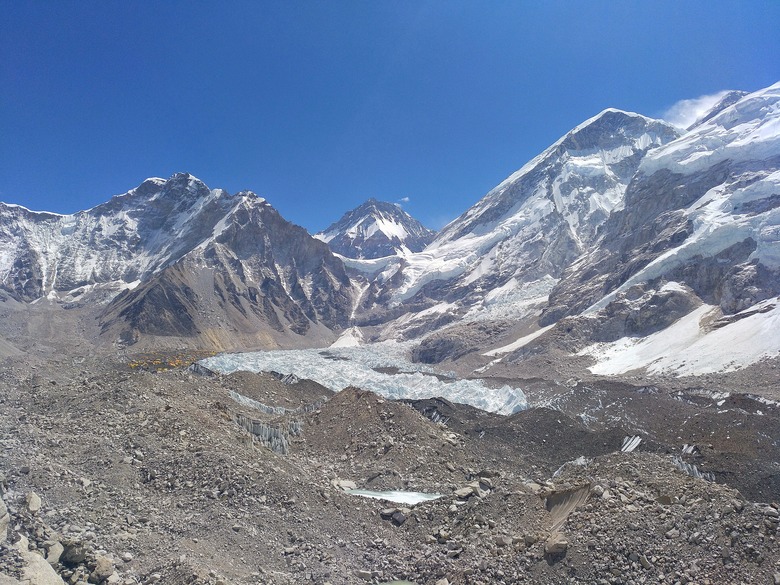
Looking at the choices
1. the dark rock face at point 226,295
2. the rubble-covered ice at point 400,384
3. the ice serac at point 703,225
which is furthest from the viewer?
the dark rock face at point 226,295

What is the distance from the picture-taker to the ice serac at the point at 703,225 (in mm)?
88812

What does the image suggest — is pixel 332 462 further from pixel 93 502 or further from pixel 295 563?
pixel 93 502

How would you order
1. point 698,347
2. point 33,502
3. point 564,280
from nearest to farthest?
1. point 33,502
2. point 698,347
3. point 564,280

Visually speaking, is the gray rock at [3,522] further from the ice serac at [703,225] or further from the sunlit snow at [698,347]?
the ice serac at [703,225]

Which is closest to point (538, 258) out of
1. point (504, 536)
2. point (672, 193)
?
point (672, 193)

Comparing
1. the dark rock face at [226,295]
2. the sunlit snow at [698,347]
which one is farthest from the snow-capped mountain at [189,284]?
the sunlit snow at [698,347]

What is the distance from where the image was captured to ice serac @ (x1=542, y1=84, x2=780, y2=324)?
88.8 metres

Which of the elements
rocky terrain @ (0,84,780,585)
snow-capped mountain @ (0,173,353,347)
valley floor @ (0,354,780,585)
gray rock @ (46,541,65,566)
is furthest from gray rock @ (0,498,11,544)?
snow-capped mountain @ (0,173,353,347)

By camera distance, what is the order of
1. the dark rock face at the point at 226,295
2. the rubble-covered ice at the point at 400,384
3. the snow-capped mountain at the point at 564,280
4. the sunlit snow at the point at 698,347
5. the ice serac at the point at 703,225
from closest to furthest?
the rubble-covered ice at the point at 400,384 → the sunlit snow at the point at 698,347 → the ice serac at the point at 703,225 → the snow-capped mountain at the point at 564,280 → the dark rock face at the point at 226,295

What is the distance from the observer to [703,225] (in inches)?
4117

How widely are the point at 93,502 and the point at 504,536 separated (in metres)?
12.0

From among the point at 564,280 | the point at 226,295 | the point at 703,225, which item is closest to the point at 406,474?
the point at 703,225

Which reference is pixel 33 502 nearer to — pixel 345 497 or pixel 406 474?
pixel 345 497

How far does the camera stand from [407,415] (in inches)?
1220
